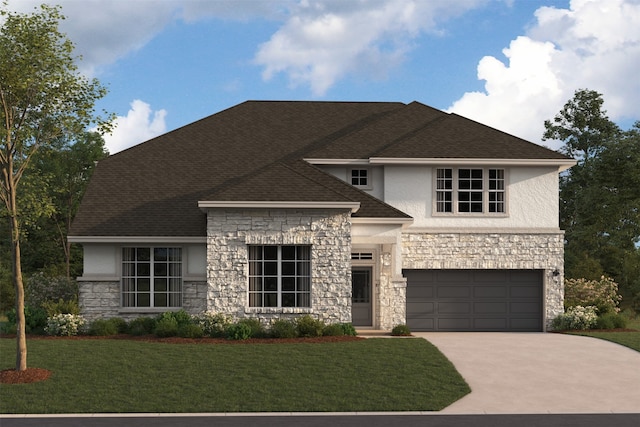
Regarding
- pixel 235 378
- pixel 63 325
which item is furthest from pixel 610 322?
pixel 63 325

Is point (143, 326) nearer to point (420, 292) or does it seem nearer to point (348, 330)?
point (348, 330)

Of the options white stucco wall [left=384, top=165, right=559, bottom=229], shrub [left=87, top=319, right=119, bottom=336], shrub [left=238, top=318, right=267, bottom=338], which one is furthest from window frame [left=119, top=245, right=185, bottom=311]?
white stucco wall [left=384, top=165, right=559, bottom=229]

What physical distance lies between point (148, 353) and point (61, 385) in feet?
12.4

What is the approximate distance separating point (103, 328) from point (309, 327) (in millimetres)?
6754

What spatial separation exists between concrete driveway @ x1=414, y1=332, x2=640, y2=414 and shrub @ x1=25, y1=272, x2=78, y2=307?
1325 cm

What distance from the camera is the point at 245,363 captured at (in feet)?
61.8

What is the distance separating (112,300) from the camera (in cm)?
2633

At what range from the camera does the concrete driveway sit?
1517 cm

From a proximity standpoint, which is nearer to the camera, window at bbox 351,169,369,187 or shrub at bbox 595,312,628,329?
shrub at bbox 595,312,628,329

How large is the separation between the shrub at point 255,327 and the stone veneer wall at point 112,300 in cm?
306

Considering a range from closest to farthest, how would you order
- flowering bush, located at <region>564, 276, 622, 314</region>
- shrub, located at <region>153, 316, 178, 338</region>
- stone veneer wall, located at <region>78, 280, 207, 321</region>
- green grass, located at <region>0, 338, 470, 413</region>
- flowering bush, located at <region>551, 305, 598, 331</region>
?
green grass, located at <region>0, 338, 470, 413</region> → shrub, located at <region>153, 316, 178, 338</region> → stone veneer wall, located at <region>78, 280, 207, 321</region> → flowering bush, located at <region>551, 305, 598, 331</region> → flowering bush, located at <region>564, 276, 622, 314</region>

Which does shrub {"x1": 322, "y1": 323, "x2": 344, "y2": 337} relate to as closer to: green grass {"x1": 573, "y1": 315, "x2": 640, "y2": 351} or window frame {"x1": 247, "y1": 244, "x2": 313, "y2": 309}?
window frame {"x1": 247, "y1": 244, "x2": 313, "y2": 309}

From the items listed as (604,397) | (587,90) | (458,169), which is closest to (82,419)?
(604,397)

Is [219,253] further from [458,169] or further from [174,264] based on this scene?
[458,169]
